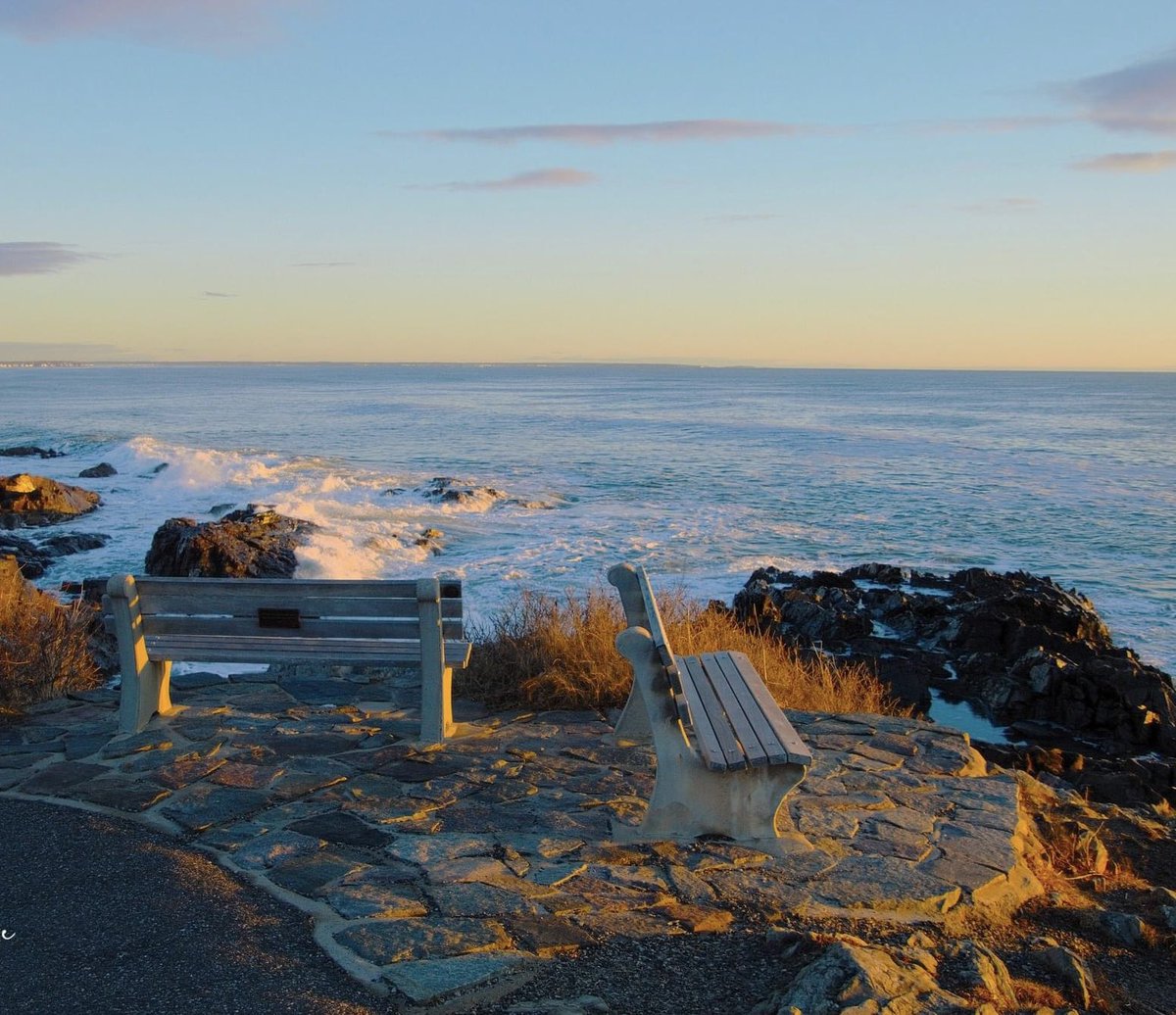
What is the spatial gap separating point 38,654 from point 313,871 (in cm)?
375

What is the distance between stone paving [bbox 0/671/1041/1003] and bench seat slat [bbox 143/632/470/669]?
0.47 m

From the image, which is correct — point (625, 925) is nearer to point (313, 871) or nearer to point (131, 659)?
point (313, 871)

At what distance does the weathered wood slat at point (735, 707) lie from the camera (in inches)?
180

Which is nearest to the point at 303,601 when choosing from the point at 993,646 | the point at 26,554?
the point at 993,646

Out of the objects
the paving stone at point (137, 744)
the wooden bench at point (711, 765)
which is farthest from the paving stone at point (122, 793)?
the wooden bench at point (711, 765)

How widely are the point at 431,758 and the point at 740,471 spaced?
94.7ft

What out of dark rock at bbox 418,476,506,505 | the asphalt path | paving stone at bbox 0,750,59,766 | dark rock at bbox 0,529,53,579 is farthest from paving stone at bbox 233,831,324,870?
dark rock at bbox 418,476,506,505

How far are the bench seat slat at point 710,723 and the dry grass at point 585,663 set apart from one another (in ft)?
A: 3.02

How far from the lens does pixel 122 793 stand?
529 centimetres

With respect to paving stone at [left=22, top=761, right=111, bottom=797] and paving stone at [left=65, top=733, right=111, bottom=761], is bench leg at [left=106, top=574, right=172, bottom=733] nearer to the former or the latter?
paving stone at [left=65, top=733, right=111, bottom=761]

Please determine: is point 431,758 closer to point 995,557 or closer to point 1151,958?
point 1151,958

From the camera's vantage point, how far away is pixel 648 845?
4.77 meters

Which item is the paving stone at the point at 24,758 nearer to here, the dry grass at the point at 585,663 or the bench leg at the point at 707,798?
the dry grass at the point at 585,663

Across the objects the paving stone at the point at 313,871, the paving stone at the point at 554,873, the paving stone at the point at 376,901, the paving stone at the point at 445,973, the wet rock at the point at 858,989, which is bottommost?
the paving stone at the point at 554,873
